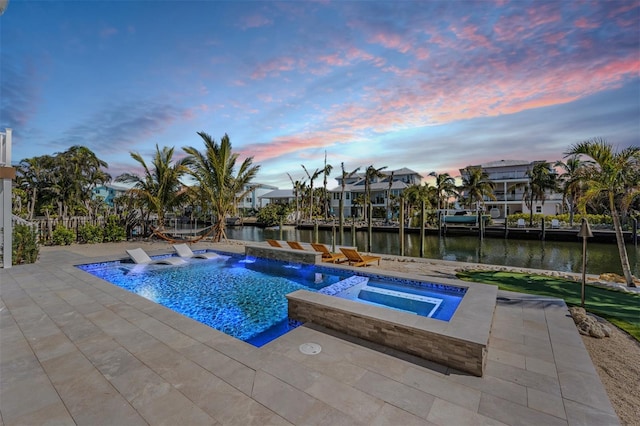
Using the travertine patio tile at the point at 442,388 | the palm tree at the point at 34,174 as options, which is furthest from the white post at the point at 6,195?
the palm tree at the point at 34,174

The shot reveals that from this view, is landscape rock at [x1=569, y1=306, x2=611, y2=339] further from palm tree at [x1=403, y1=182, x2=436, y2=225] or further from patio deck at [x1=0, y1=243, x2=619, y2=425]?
palm tree at [x1=403, y1=182, x2=436, y2=225]

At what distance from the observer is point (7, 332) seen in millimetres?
4230

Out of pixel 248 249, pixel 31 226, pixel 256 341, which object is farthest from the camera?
pixel 248 249

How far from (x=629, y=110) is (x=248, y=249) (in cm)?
1587

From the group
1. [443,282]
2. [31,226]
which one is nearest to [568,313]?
[443,282]

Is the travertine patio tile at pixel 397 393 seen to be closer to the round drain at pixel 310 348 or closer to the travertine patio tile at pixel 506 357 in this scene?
the round drain at pixel 310 348

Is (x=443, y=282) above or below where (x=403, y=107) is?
below

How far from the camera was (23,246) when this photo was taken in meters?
9.12

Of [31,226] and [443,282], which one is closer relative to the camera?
[443,282]

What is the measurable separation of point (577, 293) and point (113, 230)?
19897mm

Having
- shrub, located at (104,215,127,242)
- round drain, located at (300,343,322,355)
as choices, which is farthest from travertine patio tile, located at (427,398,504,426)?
shrub, located at (104,215,127,242)

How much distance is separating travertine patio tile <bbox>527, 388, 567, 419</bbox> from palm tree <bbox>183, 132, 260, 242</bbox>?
15.8 meters

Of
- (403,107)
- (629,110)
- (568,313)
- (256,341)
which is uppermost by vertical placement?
(403,107)

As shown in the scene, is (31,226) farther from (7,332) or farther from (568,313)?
(568,313)
